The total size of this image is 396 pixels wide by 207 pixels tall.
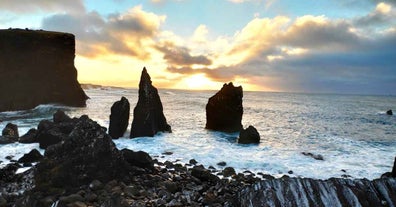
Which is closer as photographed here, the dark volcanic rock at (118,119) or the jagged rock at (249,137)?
the jagged rock at (249,137)

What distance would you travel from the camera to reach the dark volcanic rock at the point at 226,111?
92.2 feet

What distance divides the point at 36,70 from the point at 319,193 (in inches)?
1983

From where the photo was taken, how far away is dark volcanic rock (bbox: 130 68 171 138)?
23.4 meters

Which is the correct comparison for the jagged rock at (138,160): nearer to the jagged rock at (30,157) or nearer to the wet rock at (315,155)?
the jagged rock at (30,157)

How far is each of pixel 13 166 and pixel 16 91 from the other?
39.0 meters

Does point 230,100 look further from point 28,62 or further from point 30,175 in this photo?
point 28,62

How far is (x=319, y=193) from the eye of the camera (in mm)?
7848

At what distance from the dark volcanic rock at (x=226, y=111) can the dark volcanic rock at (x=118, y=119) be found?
26.7ft

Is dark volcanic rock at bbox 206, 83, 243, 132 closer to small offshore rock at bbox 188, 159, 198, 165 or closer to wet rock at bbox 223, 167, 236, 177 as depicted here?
small offshore rock at bbox 188, 159, 198, 165

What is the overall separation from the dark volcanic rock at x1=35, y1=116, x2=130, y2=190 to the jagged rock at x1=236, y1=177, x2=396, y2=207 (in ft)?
18.9

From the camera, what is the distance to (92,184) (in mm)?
11086

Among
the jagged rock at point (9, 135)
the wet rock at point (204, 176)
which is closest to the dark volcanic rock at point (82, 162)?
the wet rock at point (204, 176)

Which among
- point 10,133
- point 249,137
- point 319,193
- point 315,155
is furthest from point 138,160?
Result: point 10,133

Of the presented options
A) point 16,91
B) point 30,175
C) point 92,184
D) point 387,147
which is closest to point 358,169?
point 387,147
